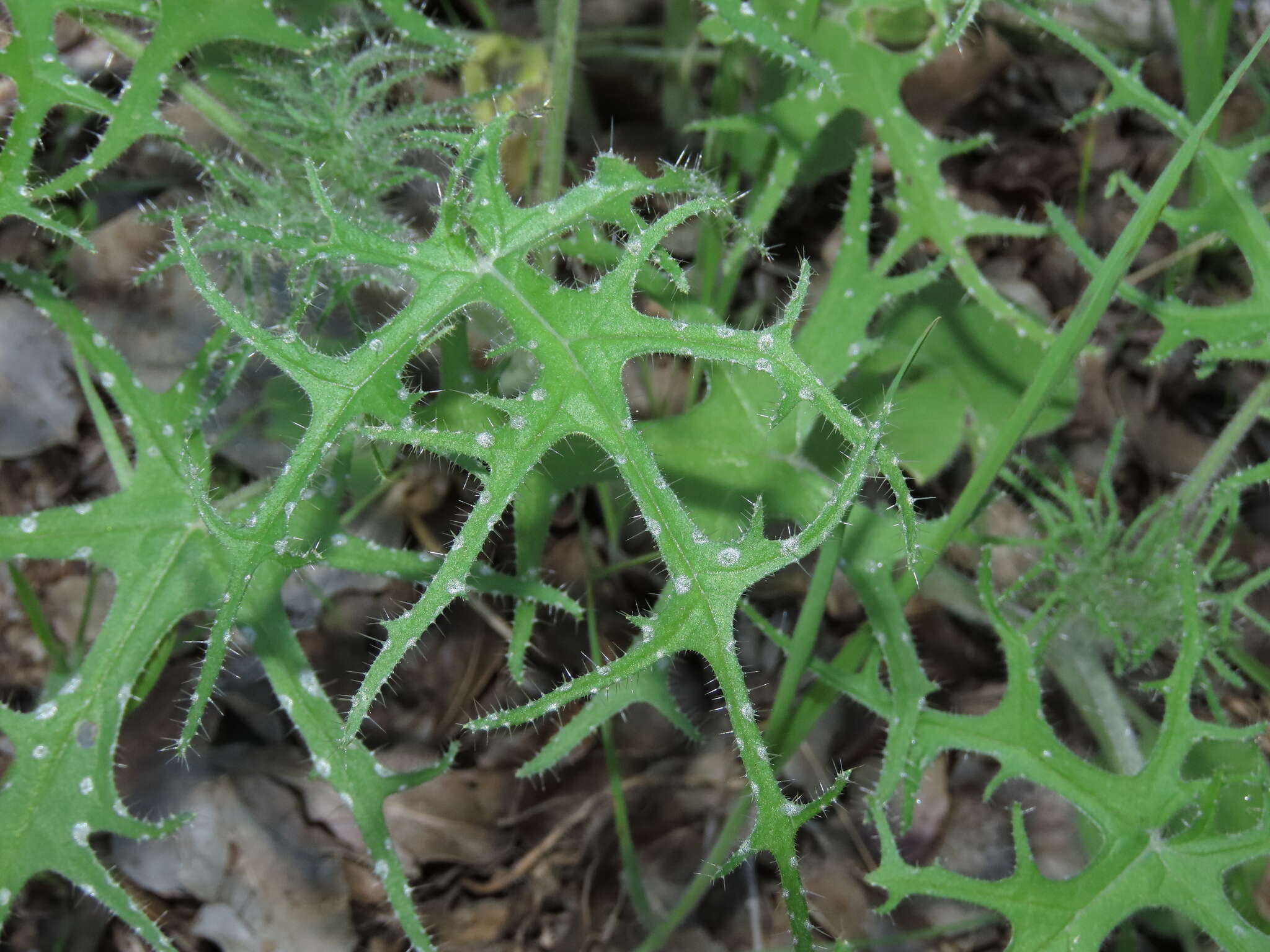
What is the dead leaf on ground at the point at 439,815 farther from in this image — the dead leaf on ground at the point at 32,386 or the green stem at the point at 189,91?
the green stem at the point at 189,91

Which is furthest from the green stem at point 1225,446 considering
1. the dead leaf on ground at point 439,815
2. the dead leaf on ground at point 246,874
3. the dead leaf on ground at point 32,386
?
the dead leaf on ground at point 32,386

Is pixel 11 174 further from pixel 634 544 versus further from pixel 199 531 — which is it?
pixel 634 544

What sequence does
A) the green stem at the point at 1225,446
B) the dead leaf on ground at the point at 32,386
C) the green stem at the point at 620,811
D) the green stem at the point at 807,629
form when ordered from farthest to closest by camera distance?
the dead leaf on ground at the point at 32,386, the green stem at the point at 1225,446, the green stem at the point at 620,811, the green stem at the point at 807,629

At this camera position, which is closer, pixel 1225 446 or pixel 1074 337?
pixel 1074 337

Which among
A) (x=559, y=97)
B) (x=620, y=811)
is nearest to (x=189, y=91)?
(x=559, y=97)

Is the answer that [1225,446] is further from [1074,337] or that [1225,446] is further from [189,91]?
[189,91]

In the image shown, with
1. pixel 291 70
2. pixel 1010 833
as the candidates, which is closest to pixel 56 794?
pixel 291 70

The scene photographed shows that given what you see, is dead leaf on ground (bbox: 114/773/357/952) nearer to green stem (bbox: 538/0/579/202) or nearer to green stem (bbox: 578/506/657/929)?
green stem (bbox: 578/506/657/929)

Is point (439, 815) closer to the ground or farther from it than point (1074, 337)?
closer to the ground
